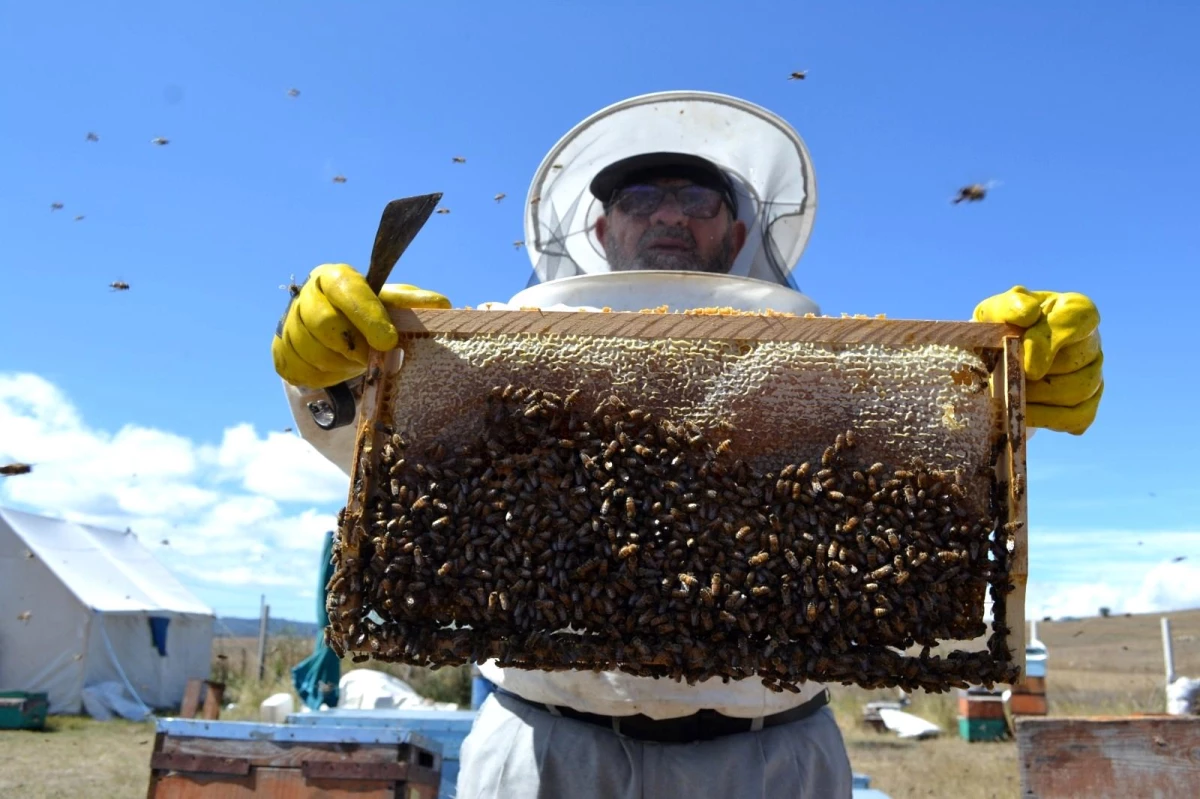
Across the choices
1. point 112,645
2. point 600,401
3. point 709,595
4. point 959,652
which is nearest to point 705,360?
point 600,401

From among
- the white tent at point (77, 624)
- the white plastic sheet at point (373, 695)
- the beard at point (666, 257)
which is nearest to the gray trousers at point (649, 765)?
the beard at point (666, 257)

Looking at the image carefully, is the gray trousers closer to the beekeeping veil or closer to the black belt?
the black belt

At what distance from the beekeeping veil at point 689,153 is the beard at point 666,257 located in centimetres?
37

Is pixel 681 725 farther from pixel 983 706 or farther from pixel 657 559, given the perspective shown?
pixel 983 706

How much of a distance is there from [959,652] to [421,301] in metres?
1.54

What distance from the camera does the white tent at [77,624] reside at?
17.0 meters

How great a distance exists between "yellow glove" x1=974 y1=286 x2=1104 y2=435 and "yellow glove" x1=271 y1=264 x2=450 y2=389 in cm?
144

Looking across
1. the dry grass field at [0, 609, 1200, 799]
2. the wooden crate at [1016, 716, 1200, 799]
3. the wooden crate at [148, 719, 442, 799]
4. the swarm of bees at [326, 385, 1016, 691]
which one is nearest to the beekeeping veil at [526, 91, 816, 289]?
the swarm of bees at [326, 385, 1016, 691]

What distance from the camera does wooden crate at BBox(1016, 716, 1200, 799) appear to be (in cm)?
403

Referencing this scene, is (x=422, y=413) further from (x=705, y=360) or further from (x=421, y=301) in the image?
(x=705, y=360)

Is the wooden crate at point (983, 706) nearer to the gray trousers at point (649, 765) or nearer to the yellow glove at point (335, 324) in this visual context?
the gray trousers at point (649, 765)

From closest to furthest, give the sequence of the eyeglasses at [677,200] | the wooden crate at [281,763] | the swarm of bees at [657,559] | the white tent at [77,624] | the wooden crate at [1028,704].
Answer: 1. the swarm of bees at [657,559]
2. the eyeglasses at [677,200]
3. the wooden crate at [281,763]
4. the wooden crate at [1028,704]
5. the white tent at [77,624]

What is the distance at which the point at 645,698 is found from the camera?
2.38 meters

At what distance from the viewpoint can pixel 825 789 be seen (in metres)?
2.50
